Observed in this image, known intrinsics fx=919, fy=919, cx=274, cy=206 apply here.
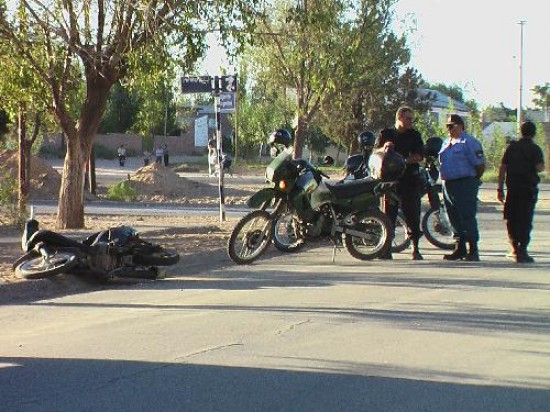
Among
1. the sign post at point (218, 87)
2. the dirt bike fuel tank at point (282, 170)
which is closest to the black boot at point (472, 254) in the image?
the dirt bike fuel tank at point (282, 170)

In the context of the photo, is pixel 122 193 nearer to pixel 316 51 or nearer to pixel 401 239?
pixel 316 51

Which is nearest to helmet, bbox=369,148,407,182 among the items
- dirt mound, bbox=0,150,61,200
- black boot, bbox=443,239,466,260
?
black boot, bbox=443,239,466,260

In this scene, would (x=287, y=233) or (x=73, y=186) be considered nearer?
(x=287, y=233)

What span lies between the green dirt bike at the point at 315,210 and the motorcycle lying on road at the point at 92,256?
1.53 meters

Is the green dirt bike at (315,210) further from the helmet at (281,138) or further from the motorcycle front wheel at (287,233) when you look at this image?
the helmet at (281,138)

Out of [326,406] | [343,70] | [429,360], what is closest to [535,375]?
[429,360]

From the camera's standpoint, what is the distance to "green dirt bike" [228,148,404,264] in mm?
12281

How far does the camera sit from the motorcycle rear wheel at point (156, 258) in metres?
Answer: 10.9

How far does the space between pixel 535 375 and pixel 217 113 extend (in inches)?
435

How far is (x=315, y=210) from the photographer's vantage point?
1240cm

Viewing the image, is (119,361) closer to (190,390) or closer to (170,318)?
(190,390)

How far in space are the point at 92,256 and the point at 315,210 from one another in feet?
10.7

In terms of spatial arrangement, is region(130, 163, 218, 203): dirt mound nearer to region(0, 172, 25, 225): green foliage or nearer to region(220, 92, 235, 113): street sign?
region(220, 92, 235, 113): street sign

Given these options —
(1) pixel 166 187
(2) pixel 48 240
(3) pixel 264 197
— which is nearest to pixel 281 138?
(3) pixel 264 197
